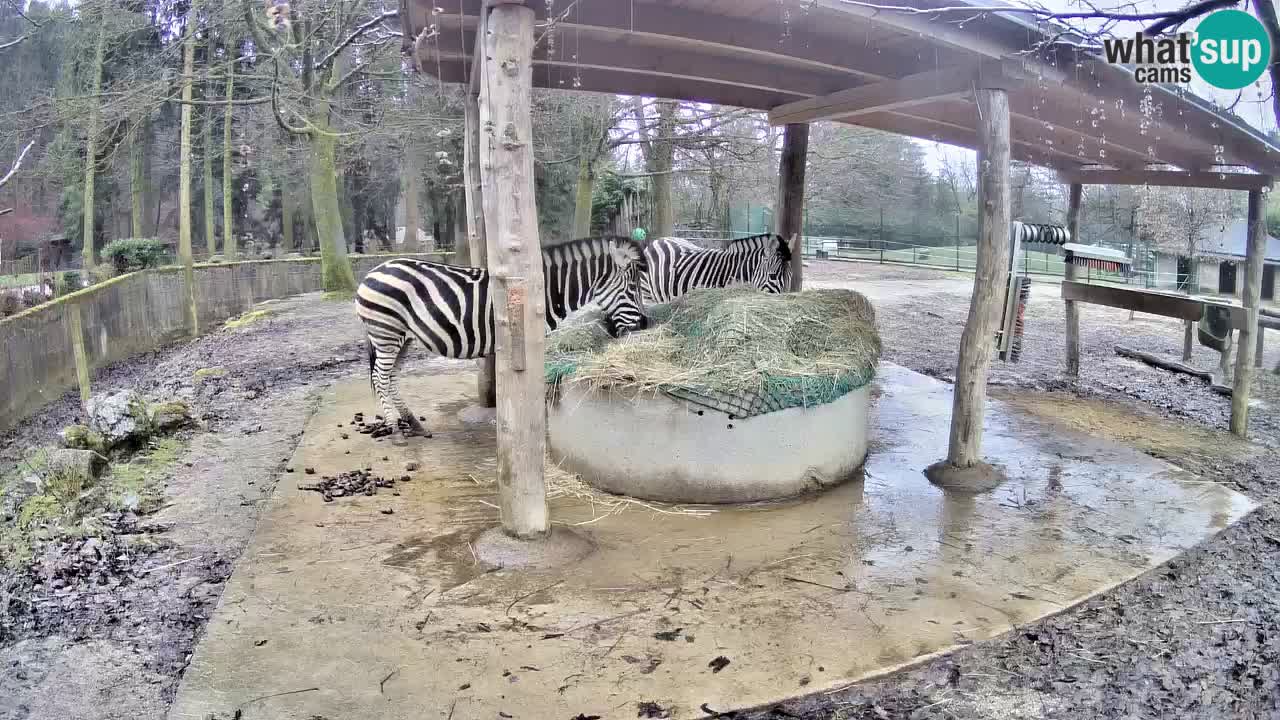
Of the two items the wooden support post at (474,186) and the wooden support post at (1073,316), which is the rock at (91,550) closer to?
the wooden support post at (474,186)

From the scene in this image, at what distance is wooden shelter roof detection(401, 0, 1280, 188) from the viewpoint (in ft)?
16.7

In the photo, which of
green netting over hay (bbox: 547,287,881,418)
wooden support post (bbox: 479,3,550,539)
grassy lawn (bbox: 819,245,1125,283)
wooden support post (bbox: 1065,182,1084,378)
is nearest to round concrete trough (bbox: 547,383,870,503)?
green netting over hay (bbox: 547,287,881,418)

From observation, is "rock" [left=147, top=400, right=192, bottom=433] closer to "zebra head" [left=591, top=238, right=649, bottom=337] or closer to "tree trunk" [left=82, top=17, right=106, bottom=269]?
"zebra head" [left=591, top=238, right=649, bottom=337]

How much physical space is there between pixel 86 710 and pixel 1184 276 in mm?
16282

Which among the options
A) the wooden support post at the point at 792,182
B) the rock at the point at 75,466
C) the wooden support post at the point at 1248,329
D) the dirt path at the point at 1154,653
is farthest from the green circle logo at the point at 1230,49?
the rock at the point at 75,466

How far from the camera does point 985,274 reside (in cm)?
566

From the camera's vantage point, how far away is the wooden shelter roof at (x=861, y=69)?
16.7 ft

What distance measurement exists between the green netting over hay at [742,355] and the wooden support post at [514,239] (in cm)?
112

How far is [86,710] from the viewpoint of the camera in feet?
10.4

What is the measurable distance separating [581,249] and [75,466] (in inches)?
165

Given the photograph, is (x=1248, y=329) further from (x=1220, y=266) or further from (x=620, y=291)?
(x=1220, y=266)

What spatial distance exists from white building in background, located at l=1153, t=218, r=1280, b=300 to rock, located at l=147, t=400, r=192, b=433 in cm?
1437

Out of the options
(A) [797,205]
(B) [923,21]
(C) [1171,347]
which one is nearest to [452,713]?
(B) [923,21]

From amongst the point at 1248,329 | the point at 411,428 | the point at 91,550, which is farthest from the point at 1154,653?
the point at 91,550
